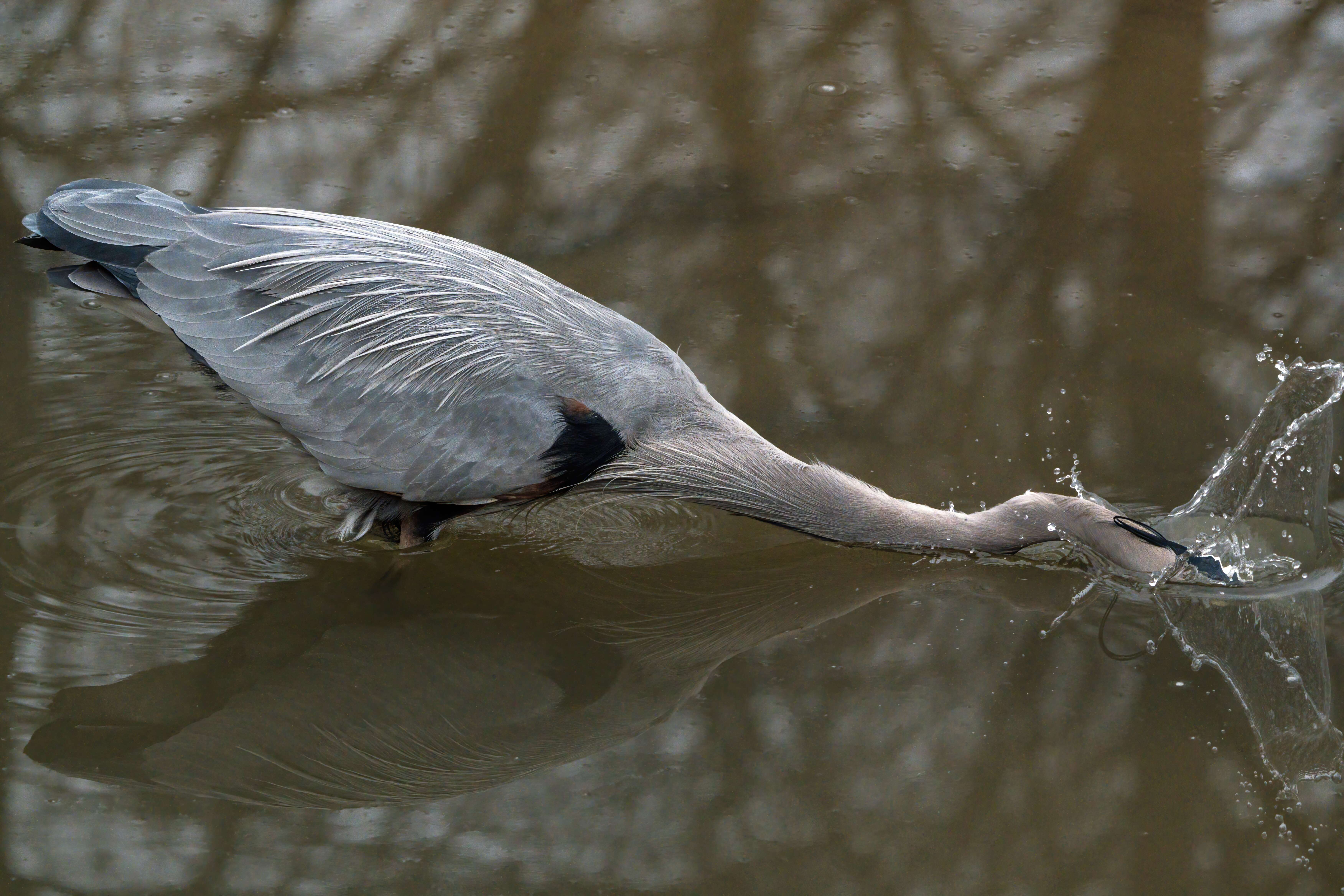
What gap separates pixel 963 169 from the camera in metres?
5.99

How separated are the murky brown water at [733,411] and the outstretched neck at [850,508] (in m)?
0.19

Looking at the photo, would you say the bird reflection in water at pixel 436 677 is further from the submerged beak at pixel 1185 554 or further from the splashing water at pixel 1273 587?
the splashing water at pixel 1273 587

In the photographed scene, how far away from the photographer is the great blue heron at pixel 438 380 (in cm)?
397

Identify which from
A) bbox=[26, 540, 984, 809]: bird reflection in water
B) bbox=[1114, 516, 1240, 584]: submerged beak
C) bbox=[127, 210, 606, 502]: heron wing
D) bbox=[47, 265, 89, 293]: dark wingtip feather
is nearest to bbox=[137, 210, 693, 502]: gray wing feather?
bbox=[127, 210, 606, 502]: heron wing

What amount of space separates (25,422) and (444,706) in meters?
1.86

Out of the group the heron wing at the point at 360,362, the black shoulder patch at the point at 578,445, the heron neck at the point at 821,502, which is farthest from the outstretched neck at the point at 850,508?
the heron wing at the point at 360,362

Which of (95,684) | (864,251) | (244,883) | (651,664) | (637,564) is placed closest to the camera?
(244,883)

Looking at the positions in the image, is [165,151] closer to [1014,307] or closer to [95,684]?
[95,684]

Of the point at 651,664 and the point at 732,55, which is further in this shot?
the point at 732,55

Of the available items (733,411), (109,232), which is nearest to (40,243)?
(109,232)

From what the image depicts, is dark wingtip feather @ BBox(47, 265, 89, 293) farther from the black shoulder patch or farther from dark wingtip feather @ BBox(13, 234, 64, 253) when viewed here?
the black shoulder patch

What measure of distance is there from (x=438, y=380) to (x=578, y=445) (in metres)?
0.47

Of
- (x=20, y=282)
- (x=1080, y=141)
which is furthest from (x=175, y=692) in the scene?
(x=1080, y=141)

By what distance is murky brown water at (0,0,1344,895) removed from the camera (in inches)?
134
